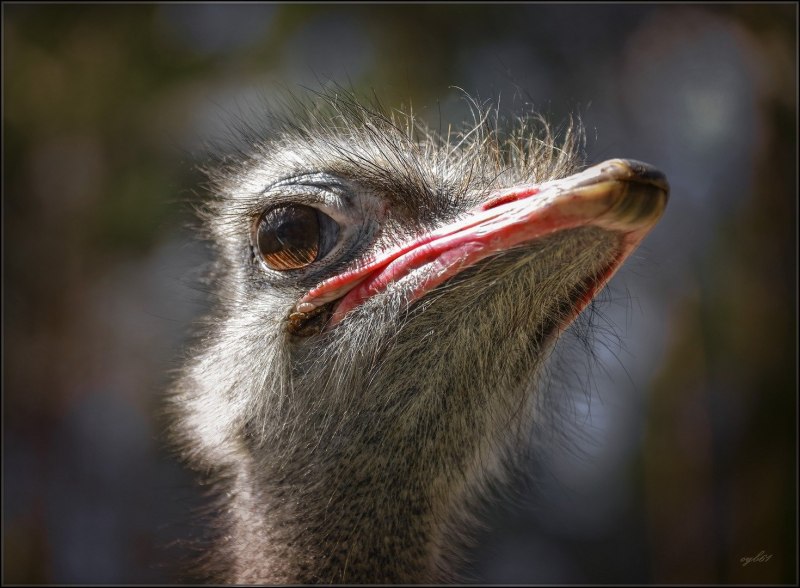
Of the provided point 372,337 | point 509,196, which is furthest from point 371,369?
point 509,196

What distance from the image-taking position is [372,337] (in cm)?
182

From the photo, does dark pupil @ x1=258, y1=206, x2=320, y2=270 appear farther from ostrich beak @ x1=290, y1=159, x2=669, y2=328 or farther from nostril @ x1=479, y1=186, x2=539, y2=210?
nostril @ x1=479, y1=186, x2=539, y2=210

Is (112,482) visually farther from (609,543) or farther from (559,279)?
(559,279)

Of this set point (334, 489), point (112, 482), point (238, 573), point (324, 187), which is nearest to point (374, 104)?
point (324, 187)

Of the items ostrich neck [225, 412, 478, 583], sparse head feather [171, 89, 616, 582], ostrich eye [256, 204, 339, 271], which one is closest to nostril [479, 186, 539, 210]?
sparse head feather [171, 89, 616, 582]

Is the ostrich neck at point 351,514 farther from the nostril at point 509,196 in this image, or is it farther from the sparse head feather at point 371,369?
the nostril at point 509,196

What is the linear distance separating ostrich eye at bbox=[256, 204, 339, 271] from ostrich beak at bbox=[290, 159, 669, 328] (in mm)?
90

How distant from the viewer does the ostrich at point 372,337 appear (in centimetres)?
174

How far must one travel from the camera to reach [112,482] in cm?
809

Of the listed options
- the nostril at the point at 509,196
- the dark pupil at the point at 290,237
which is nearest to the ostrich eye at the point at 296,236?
the dark pupil at the point at 290,237

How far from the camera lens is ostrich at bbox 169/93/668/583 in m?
1.74

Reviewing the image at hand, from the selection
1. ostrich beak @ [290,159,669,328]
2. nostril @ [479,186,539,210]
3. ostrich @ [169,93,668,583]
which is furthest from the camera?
ostrich @ [169,93,668,583]

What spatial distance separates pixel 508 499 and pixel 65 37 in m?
6.68

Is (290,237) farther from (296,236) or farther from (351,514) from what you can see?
(351,514)
